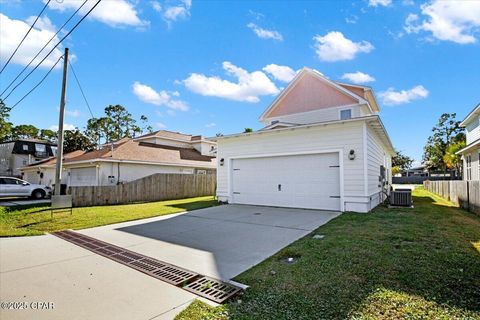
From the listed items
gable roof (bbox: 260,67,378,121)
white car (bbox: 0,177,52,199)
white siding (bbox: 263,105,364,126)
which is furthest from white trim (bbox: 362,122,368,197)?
white car (bbox: 0,177,52,199)

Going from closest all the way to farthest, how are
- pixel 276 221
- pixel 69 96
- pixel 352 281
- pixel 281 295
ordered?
pixel 281 295, pixel 352 281, pixel 276 221, pixel 69 96

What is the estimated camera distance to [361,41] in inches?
486

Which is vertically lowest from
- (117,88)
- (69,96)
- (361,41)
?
(69,96)

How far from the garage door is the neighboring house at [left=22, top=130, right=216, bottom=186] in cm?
869

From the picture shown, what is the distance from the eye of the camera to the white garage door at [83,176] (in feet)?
56.4

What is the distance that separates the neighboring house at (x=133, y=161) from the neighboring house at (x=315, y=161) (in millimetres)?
7847

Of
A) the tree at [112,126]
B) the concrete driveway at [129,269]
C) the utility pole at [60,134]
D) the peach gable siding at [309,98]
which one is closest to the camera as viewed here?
the concrete driveway at [129,269]

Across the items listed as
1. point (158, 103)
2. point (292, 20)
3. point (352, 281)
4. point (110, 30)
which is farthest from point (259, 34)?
point (158, 103)

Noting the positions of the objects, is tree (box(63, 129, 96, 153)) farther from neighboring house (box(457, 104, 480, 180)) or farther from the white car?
neighboring house (box(457, 104, 480, 180))

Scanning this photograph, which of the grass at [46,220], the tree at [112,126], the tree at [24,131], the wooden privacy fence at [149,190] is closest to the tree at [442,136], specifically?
the wooden privacy fence at [149,190]

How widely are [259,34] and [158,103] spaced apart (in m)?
18.2

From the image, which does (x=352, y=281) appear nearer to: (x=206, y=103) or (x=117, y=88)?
(x=117, y=88)

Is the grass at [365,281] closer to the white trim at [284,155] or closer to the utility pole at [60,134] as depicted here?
the white trim at [284,155]

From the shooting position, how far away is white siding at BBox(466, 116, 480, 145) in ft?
54.5
